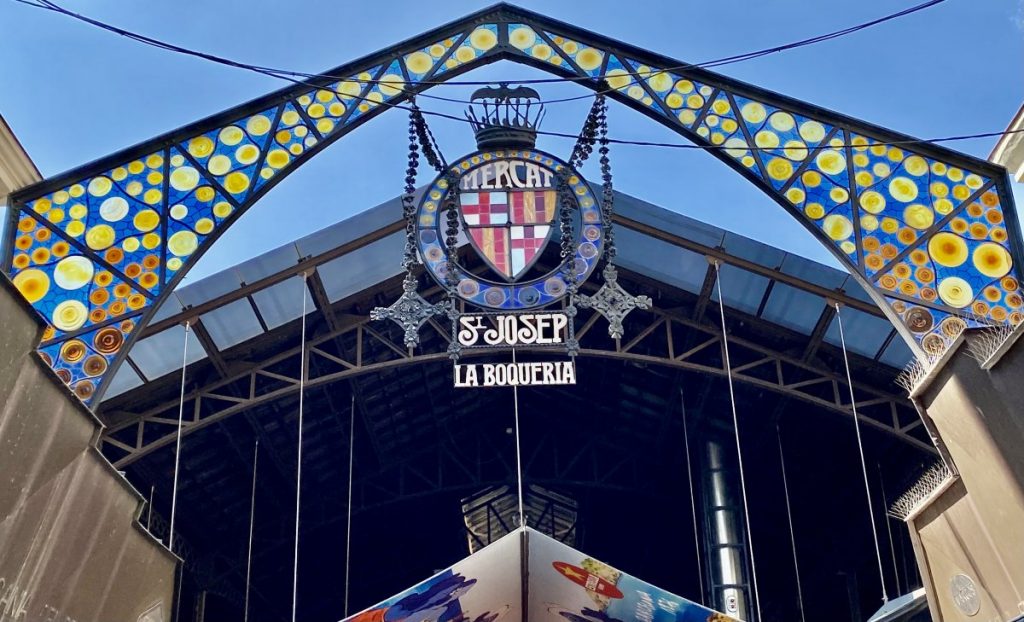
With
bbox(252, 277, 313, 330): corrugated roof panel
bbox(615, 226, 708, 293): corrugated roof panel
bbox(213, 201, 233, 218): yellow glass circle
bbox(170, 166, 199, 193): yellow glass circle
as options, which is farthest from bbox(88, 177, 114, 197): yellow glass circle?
bbox(615, 226, 708, 293): corrugated roof panel

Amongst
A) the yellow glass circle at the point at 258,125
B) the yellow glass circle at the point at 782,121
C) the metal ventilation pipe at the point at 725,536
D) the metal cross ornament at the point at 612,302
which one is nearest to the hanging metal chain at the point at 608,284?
the metal cross ornament at the point at 612,302

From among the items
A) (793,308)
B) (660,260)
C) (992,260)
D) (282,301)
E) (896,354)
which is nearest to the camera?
(992,260)

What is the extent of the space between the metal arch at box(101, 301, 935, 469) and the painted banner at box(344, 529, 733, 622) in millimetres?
6843

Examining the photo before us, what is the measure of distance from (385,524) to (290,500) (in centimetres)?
335

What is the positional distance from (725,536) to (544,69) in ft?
35.9

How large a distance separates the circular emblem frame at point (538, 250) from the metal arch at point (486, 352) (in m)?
4.76

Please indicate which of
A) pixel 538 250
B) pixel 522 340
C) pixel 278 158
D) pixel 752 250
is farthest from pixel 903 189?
pixel 278 158

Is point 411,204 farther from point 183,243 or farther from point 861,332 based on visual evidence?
point 861,332

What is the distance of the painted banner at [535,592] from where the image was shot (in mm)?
9594

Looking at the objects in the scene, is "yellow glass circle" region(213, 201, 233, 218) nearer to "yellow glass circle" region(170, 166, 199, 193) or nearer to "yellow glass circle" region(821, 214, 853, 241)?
"yellow glass circle" region(170, 166, 199, 193)

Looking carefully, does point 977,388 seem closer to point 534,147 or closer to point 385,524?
point 534,147

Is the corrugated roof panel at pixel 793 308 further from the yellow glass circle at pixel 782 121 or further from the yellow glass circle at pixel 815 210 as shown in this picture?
the yellow glass circle at pixel 815 210

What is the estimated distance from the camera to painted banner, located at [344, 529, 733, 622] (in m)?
9.59

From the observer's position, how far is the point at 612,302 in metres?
12.2
